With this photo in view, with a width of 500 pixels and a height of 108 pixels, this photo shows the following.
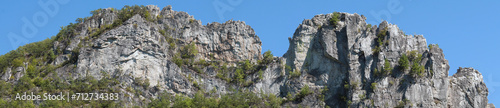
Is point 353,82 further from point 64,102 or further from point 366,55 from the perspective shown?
point 64,102

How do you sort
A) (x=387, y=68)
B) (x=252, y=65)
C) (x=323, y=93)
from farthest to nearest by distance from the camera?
(x=252, y=65) < (x=323, y=93) < (x=387, y=68)

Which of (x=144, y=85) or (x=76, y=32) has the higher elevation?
(x=76, y=32)

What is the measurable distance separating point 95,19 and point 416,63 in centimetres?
3618

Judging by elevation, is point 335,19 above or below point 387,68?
above

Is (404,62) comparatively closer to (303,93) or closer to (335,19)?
(335,19)

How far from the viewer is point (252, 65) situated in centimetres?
11494

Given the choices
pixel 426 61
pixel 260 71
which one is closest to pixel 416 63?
pixel 426 61

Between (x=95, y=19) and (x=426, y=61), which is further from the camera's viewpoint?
(x=95, y=19)

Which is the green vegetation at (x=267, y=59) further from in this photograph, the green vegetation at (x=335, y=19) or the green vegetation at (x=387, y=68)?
the green vegetation at (x=387, y=68)

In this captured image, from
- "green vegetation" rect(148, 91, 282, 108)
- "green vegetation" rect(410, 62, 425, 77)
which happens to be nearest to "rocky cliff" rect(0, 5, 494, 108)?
"green vegetation" rect(410, 62, 425, 77)

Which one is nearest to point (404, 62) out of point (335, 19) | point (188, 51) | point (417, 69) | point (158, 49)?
point (417, 69)

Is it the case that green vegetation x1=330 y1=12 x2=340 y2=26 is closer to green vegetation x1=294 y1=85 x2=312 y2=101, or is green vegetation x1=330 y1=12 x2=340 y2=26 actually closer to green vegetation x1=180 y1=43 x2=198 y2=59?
green vegetation x1=294 y1=85 x2=312 y2=101

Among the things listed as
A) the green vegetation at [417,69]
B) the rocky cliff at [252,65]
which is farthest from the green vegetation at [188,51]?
the green vegetation at [417,69]

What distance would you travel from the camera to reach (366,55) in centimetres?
10956
